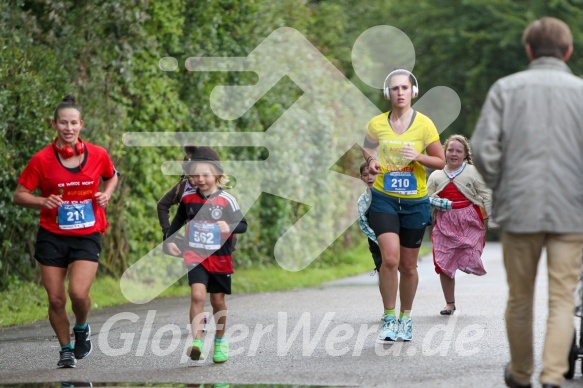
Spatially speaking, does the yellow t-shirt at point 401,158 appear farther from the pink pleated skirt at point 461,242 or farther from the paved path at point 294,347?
the pink pleated skirt at point 461,242

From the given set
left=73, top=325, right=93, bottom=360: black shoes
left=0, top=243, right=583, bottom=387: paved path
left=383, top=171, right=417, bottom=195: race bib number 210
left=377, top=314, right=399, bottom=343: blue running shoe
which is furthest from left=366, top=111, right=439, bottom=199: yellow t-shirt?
left=73, top=325, right=93, bottom=360: black shoes

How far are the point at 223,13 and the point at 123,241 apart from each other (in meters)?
4.11

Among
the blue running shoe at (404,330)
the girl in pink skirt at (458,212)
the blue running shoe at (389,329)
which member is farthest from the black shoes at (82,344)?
the girl in pink skirt at (458,212)

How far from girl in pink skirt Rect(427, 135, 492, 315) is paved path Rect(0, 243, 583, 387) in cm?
49

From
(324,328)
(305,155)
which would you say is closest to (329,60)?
(305,155)

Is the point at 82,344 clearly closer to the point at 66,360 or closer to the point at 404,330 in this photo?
the point at 66,360

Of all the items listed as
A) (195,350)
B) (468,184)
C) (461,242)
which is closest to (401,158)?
(195,350)

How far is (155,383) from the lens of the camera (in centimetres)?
762

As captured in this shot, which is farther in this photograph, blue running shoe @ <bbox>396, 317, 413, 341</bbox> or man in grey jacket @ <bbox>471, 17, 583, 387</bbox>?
blue running shoe @ <bbox>396, 317, 413, 341</bbox>

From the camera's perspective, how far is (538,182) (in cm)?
642

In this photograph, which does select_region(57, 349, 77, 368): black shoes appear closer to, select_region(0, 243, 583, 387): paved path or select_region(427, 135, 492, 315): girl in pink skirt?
select_region(0, 243, 583, 387): paved path

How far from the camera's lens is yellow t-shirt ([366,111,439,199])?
369 inches

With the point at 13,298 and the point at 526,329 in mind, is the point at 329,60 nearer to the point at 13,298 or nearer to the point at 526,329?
the point at 13,298

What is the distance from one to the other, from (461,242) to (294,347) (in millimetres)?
3554
